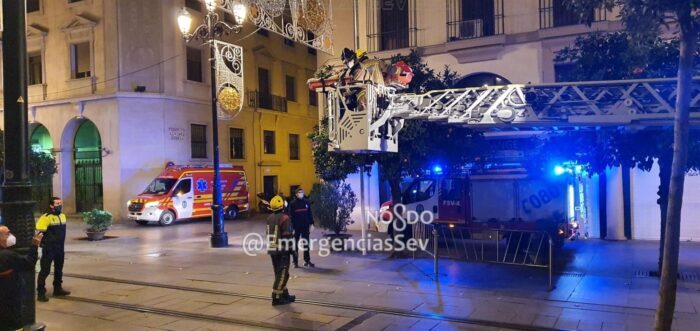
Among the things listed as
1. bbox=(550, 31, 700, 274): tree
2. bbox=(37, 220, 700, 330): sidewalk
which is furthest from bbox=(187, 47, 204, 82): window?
bbox=(550, 31, 700, 274): tree

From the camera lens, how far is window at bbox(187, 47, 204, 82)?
26109mm

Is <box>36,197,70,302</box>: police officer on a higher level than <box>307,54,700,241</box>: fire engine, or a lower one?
lower

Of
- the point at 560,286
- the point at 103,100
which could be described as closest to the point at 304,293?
the point at 560,286

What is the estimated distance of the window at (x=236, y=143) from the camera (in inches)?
1111

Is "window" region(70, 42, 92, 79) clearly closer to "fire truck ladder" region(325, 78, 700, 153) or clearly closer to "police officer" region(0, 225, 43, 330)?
"fire truck ladder" region(325, 78, 700, 153)

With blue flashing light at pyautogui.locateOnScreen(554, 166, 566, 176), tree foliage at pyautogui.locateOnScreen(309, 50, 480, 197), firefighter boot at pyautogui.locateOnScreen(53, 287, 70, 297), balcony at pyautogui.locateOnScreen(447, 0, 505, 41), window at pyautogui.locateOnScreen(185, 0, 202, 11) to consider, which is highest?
window at pyautogui.locateOnScreen(185, 0, 202, 11)

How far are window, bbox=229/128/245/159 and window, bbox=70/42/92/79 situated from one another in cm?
737

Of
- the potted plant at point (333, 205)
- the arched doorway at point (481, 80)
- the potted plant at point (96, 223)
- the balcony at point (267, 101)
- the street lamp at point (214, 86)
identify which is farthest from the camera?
the balcony at point (267, 101)

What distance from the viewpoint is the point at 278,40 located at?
1264 inches

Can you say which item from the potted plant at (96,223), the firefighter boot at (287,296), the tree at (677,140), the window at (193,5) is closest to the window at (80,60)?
the window at (193,5)

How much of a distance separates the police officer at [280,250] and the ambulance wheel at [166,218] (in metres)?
14.0

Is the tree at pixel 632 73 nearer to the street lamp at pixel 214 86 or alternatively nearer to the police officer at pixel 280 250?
the police officer at pixel 280 250

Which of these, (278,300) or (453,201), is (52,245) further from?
(453,201)

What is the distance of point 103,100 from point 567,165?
66.0 feet
